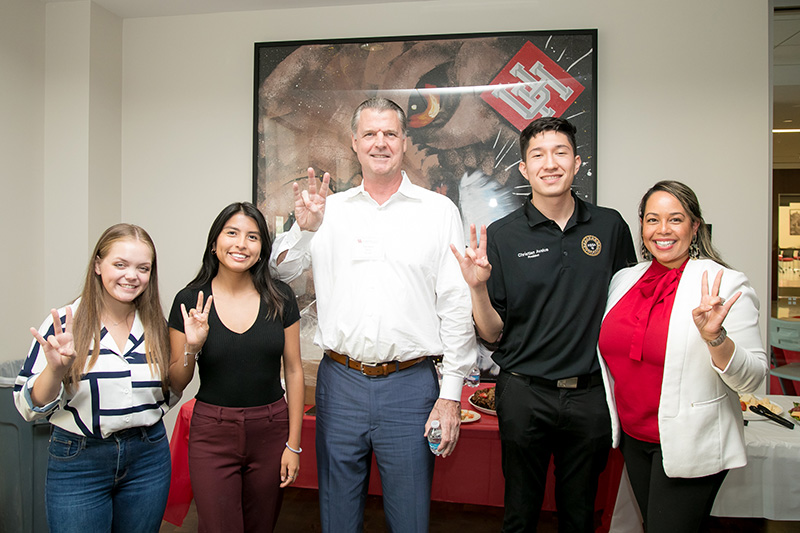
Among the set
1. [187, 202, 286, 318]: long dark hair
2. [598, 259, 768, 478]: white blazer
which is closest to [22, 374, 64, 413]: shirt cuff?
[187, 202, 286, 318]: long dark hair

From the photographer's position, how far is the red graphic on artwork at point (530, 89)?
313 centimetres

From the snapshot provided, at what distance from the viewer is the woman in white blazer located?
1.55 m

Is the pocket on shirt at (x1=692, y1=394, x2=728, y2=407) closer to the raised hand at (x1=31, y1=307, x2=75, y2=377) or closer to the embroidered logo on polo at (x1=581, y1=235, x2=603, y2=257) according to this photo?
the embroidered logo on polo at (x1=581, y1=235, x2=603, y2=257)

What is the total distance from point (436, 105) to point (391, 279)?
1767mm

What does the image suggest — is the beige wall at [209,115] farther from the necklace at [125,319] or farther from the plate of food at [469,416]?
the necklace at [125,319]

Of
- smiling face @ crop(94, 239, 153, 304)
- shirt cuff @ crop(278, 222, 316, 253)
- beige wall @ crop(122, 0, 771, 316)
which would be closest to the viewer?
smiling face @ crop(94, 239, 153, 304)

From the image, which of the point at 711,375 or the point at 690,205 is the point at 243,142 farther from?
the point at 711,375

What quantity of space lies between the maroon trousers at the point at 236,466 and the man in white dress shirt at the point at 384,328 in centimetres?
18

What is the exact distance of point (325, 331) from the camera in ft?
6.26

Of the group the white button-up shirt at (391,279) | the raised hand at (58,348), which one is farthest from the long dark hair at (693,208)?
the raised hand at (58,348)

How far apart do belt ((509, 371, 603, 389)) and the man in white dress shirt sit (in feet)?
0.79

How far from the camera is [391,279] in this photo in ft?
6.12

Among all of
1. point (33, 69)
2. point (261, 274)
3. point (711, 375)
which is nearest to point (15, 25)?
point (33, 69)

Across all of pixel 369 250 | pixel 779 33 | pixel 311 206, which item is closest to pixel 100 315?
pixel 311 206
